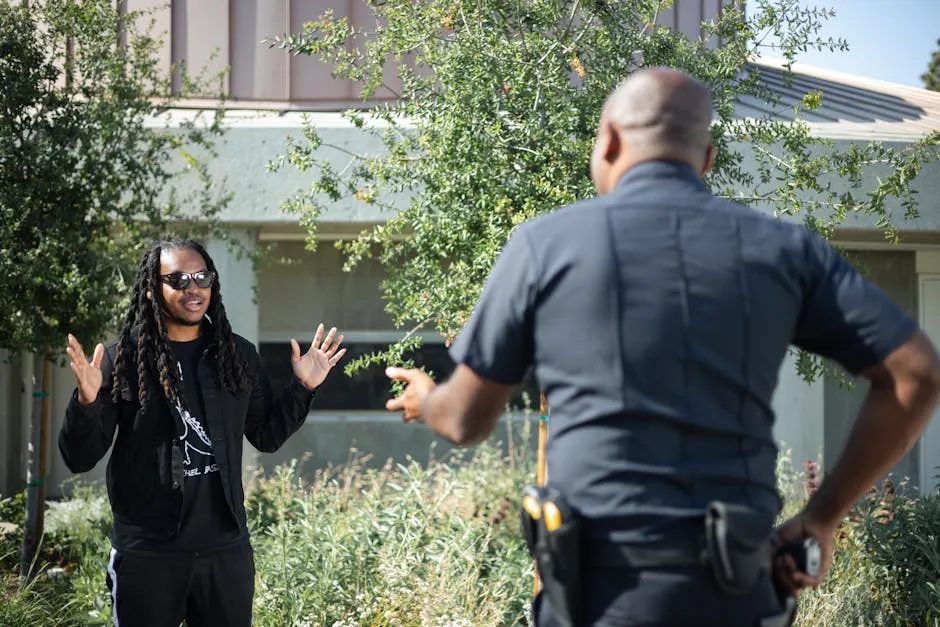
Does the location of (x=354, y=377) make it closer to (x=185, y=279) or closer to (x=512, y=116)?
(x=512, y=116)

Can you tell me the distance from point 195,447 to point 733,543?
7.01 ft

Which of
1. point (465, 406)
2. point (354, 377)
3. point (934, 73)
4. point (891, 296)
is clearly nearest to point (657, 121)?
point (465, 406)

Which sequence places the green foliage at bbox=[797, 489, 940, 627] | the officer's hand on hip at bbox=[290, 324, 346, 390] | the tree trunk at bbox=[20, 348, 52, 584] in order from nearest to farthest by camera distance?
the officer's hand on hip at bbox=[290, 324, 346, 390] < the green foliage at bbox=[797, 489, 940, 627] < the tree trunk at bbox=[20, 348, 52, 584]

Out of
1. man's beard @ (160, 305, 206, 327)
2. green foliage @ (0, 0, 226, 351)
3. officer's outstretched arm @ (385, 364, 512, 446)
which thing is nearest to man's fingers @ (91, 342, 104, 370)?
man's beard @ (160, 305, 206, 327)

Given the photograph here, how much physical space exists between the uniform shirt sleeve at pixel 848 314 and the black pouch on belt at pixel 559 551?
606 mm

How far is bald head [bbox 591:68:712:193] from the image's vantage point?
6.77ft

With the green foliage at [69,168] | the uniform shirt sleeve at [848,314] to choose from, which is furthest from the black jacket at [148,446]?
the green foliage at [69,168]

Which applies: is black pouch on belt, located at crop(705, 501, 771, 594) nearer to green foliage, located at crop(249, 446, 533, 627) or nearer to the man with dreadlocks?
the man with dreadlocks

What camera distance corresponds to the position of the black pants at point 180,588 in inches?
135

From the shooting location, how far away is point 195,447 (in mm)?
3508

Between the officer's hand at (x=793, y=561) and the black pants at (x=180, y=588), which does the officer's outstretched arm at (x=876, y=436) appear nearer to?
the officer's hand at (x=793, y=561)

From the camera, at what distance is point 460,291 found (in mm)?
4582

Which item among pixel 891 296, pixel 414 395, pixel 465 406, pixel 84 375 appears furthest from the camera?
pixel 891 296

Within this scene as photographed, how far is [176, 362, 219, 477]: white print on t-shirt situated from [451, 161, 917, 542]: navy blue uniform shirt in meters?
1.73
